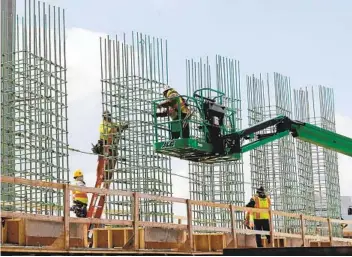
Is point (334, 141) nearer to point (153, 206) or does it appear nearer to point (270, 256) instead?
point (153, 206)

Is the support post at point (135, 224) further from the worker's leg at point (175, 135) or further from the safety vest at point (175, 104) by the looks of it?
the safety vest at point (175, 104)

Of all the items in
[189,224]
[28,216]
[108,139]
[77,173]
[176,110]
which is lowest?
[189,224]

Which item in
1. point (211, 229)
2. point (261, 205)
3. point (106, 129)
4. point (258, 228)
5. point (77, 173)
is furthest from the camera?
Result: point (106, 129)

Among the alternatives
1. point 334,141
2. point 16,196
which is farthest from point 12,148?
point 334,141

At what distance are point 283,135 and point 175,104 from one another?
334cm

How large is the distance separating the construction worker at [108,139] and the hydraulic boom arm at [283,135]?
4113mm

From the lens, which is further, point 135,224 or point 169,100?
point 169,100

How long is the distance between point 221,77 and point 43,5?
7.26 metres

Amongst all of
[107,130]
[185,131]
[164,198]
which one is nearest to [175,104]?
[185,131]

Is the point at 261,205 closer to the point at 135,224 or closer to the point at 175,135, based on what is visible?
the point at 175,135

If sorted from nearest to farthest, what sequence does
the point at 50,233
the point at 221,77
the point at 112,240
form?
the point at 50,233, the point at 112,240, the point at 221,77

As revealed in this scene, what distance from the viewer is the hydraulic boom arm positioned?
50.0ft

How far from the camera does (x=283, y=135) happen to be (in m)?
16.4

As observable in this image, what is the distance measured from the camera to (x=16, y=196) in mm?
17031
